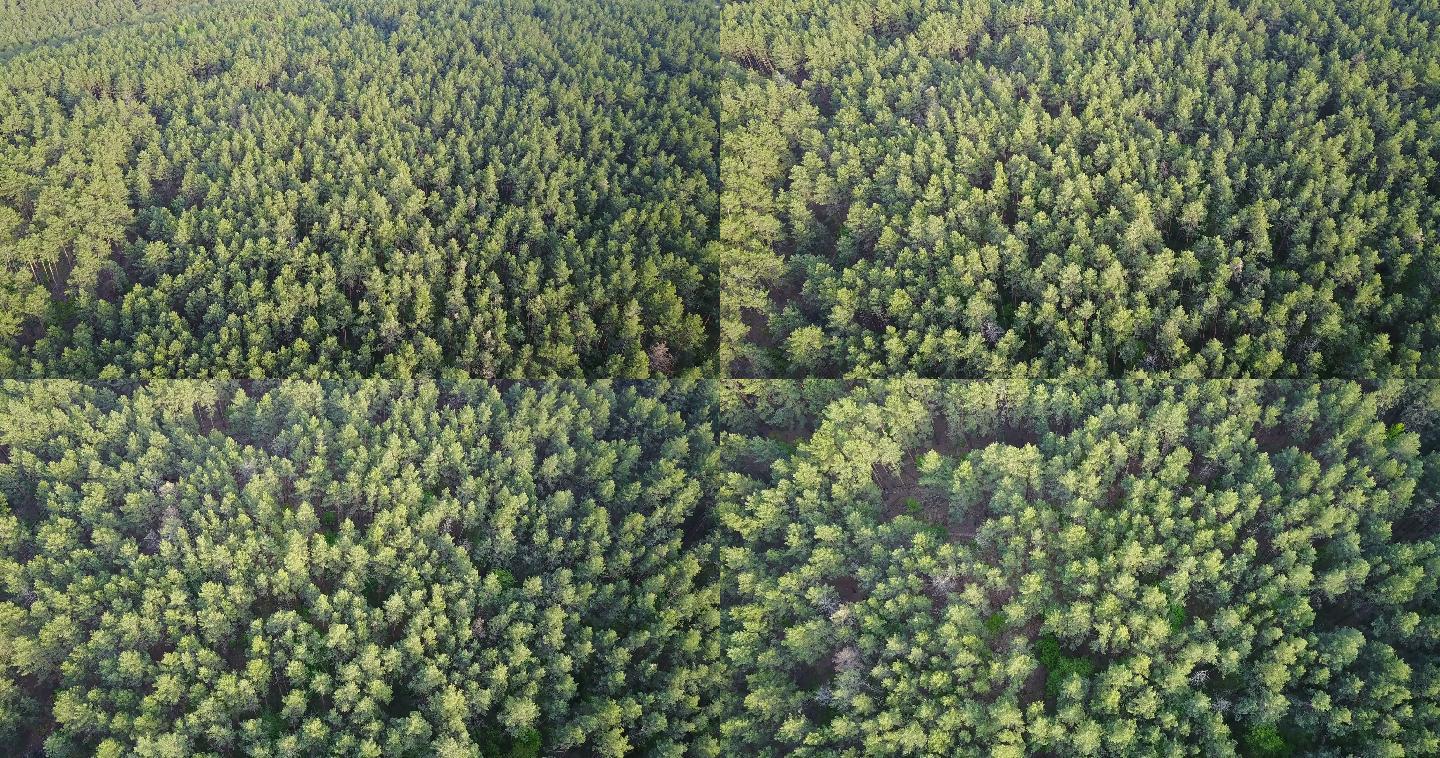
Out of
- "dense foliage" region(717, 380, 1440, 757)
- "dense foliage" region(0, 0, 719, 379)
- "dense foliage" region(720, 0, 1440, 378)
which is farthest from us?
"dense foliage" region(0, 0, 719, 379)

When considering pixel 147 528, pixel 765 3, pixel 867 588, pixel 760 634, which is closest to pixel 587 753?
pixel 760 634

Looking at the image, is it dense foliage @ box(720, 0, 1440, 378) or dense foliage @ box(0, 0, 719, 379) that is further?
dense foliage @ box(0, 0, 719, 379)

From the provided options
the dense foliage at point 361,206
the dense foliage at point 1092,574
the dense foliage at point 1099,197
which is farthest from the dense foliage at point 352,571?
the dense foliage at point 1099,197

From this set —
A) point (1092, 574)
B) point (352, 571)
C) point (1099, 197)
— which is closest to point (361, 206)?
point (352, 571)

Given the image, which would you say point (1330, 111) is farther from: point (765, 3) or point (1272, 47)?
point (765, 3)

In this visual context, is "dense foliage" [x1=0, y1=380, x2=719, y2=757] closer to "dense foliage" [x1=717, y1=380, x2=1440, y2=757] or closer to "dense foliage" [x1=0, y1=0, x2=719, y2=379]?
"dense foliage" [x1=0, y1=0, x2=719, y2=379]

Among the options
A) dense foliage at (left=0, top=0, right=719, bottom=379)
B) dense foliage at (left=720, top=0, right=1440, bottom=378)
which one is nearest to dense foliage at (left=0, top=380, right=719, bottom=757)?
dense foliage at (left=0, top=0, right=719, bottom=379)

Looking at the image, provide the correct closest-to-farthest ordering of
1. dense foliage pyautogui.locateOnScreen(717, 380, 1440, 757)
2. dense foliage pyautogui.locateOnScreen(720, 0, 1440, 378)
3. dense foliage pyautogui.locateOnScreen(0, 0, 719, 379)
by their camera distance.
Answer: dense foliage pyautogui.locateOnScreen(717, 380, 1440, 757)
dense foliage pyautogui.locateOnScreen(720, 0, 1440, 378)
dense foliage pyautogui.locateOnScreen(0, 0, 719, 379)
